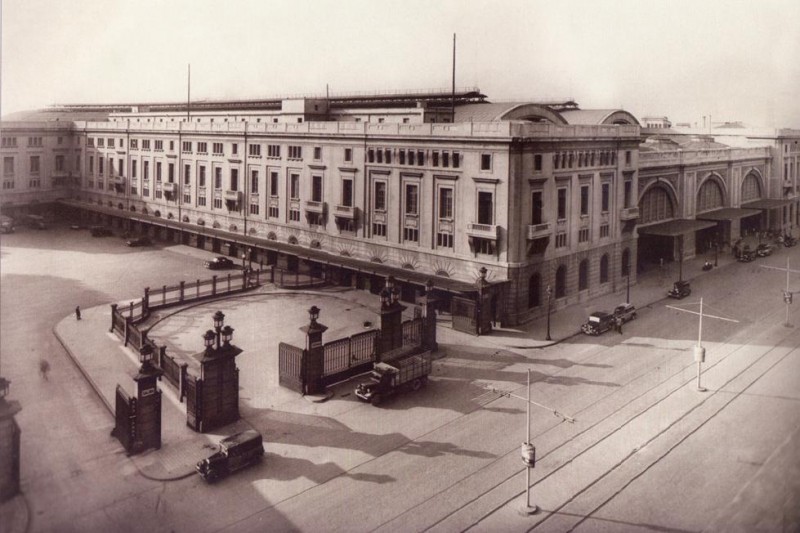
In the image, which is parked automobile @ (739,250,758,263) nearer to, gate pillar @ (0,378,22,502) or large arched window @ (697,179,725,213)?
large arched window @ (697,179,725,213)

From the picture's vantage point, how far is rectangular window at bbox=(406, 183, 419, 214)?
45094mm

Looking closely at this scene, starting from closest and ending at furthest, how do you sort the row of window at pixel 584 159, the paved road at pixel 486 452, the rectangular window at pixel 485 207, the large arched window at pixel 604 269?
the paved road at pixel 486 452
the rectangular window at pixel 485 207
the row of window at pixel 584 159
the large arched window at pixel 604 269

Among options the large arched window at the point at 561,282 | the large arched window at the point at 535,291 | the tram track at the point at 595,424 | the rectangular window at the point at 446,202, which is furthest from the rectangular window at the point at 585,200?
the tram track at the point at 595,424

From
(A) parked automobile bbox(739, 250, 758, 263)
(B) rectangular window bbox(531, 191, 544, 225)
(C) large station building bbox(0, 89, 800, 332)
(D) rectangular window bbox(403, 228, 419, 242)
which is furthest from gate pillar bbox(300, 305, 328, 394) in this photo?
(A) parked automobile bbox(739, 250, 758, 263)

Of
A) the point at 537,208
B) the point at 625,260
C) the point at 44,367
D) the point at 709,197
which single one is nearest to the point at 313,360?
the point at 44,367

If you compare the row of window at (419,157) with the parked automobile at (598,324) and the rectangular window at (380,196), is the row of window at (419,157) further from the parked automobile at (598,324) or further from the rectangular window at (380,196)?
the parked automobile at (598,324)

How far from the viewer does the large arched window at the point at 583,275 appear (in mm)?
45188

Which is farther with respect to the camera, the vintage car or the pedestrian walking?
the vintage car

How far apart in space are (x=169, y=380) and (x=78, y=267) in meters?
27.9

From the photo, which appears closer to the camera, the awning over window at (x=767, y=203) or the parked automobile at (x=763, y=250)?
the parked automobile at (x=763, y=250)

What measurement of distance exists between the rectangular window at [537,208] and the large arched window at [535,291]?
3442 mm

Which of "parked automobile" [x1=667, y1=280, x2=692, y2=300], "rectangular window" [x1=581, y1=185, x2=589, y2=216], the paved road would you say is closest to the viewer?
the paved road

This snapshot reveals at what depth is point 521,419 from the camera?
2659 centimetres

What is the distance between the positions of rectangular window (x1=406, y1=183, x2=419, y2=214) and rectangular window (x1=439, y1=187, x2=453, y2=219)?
1976 mm
